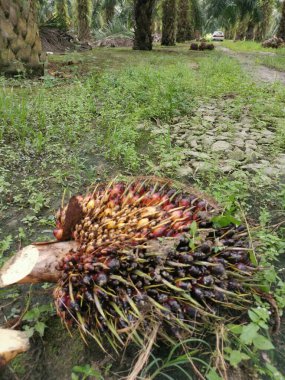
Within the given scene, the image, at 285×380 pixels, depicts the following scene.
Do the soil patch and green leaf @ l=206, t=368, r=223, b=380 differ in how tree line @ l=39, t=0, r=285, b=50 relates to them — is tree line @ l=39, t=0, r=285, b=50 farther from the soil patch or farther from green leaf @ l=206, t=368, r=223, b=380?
green leaf @ l=206, t=368, r=223, b=380

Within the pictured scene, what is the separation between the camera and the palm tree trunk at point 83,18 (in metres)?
15.0

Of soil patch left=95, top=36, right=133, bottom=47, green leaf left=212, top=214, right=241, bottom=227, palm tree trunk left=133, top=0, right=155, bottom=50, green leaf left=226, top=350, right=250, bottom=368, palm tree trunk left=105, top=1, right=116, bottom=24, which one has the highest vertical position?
palm tree trunk left=105, top=1, right=116, bottom=24

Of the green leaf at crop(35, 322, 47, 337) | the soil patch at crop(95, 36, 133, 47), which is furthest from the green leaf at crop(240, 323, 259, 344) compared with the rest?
the soil patch at crop(95, 36, 133, 47)

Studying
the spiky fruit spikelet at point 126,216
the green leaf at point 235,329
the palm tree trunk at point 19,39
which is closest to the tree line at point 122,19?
the palm tree trunk at point 19,39

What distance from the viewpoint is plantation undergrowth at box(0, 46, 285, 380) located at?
5.71ft

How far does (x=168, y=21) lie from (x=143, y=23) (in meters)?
3.77

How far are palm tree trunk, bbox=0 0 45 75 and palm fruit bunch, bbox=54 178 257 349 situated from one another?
4335 millimetres

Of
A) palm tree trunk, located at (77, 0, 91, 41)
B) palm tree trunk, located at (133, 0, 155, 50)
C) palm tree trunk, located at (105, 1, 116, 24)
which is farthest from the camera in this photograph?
palm tree trunk, located at (105, 1, 116, 24)

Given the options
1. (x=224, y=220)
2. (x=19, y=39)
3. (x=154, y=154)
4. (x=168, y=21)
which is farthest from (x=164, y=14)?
(x=224, y=220)

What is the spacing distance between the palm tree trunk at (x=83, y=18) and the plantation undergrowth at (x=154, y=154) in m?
11.2

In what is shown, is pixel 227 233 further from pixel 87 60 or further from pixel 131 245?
pixel 87 60

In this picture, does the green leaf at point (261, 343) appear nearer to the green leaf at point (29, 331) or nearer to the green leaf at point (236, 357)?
the green leaf at point (236, 357)

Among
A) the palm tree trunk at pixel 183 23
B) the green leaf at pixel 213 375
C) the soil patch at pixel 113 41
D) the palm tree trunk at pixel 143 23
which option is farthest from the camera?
the palm tree trunk at pixel 183 23

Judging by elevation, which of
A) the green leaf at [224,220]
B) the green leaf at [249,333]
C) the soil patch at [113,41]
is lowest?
the green leaf at [249,333]
